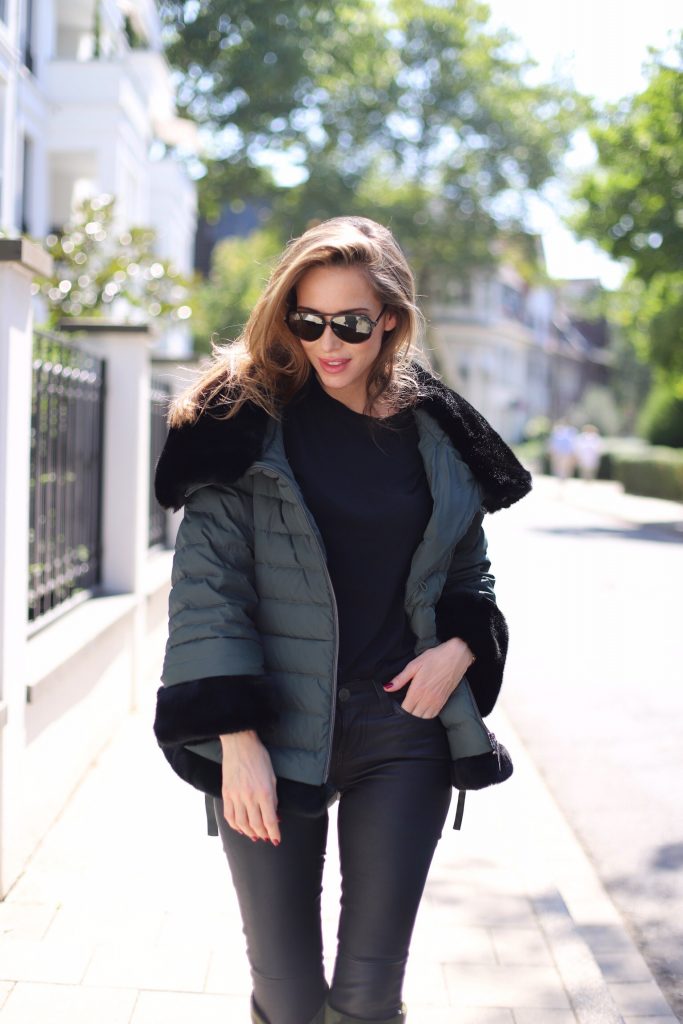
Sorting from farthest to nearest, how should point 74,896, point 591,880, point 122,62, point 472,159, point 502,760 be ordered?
point 472,159, point 122,62, point 591,880, point 74,896, point 502,760

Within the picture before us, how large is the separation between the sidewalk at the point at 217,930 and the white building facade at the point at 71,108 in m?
13.5

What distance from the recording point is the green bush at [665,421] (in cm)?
4241

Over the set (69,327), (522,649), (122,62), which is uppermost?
(122,62)

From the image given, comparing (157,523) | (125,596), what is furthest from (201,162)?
(125,596)

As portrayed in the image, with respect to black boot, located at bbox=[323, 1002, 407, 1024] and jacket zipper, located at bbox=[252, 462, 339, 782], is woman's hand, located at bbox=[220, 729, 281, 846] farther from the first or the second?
black boot, located at bbox=[323, 1002, 407, 1024]

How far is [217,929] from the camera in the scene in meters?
3.82

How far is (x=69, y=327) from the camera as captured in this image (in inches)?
271

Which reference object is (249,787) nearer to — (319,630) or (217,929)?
(319,630)

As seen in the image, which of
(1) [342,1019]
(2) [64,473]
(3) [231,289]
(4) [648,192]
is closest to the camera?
(1) [342,1019]

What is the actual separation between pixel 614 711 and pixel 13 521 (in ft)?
15.3

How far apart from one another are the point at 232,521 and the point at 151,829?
289 cm

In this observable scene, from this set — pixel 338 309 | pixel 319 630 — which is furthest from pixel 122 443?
pixel 319 630

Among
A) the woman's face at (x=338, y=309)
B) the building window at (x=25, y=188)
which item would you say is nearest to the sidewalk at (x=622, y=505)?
the building window at (x=25, y=188)

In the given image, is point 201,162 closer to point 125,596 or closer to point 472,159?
point 472,159
